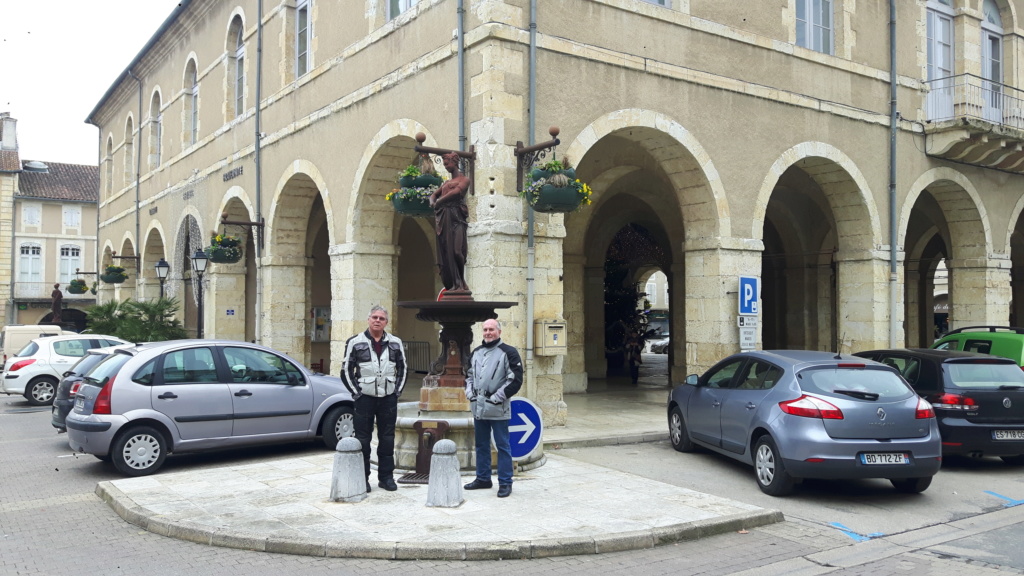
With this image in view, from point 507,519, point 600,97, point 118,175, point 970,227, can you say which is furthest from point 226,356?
point 118,175

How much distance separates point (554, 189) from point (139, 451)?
218 inches

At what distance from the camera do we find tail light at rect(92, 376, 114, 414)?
8.53 meters

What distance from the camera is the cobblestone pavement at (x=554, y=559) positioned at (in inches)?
216

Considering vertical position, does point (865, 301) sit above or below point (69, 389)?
above

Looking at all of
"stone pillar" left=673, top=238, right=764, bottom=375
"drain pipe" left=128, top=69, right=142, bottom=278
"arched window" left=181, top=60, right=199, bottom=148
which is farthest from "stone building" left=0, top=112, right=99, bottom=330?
"stone pillar" left=673, top=238, right=764, bottom=375

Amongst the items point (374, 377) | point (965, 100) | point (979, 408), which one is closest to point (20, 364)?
point (374, 377)

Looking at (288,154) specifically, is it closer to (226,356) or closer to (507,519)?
(226,356)

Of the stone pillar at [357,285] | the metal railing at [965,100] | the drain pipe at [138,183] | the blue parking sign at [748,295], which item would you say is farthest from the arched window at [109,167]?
the metal railing at [965,100]

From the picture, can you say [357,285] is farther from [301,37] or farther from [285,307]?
[301,37]

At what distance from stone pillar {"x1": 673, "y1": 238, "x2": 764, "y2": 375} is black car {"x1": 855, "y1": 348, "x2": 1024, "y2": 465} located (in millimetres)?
4131

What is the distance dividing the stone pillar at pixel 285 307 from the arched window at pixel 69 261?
35368mm

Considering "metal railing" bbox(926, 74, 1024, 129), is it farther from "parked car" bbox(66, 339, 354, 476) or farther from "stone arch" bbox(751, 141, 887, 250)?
"parked car" bbox(66, 339, 354, 476)

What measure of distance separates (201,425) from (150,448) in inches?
21.8

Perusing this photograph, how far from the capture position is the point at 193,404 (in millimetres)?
8938
